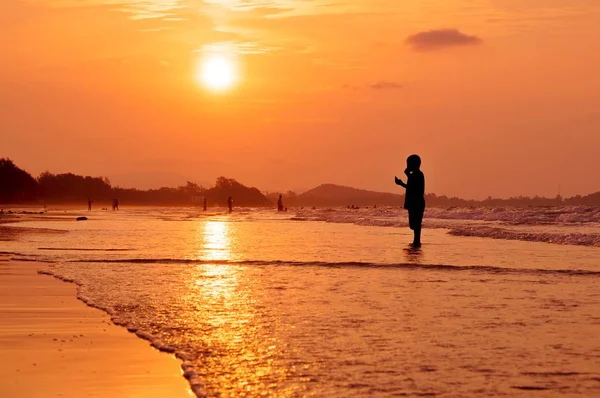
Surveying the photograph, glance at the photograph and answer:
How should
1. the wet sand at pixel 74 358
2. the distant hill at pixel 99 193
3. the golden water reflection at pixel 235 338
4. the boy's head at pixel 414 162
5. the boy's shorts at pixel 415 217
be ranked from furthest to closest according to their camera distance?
1. the distant hill at pixel 99 193
2. the boy's shorts at pixel 415 217
3. the boy's head at pixel 414 162
4. the golden water reflection at pixel 235 338
5. the wet sand at pixel 74 358

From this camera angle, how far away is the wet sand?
6.03 m

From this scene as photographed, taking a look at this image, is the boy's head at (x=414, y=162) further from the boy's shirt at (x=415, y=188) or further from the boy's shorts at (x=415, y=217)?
the boy's shorts at (x=415, y=217)

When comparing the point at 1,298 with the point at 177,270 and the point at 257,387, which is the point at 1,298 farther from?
the point at 257,387

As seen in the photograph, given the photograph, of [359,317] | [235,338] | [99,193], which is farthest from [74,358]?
A: [99,193]

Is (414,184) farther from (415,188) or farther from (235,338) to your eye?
(235,338)

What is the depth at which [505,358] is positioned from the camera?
704 centimetres

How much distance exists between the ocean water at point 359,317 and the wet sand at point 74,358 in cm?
25

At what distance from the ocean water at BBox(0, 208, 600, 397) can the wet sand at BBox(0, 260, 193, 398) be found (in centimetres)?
25

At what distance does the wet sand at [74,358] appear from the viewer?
603cm

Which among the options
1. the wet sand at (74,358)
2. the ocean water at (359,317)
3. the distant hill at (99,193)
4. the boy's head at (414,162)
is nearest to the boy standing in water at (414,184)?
the boy's head at (414,162)

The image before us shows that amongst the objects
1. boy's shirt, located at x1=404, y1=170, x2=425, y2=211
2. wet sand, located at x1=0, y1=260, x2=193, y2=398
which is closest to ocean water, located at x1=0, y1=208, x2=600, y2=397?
wet sand, located at x1=0, y1=260, x2=193, y2=398

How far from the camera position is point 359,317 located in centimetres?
925

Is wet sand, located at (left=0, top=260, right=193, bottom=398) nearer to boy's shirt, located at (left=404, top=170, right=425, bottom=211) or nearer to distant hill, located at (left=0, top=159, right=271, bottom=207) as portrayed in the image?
boy's shirt, located at (left=404, top=170, right=425, bottom=211)

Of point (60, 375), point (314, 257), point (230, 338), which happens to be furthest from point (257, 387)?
point (314, 257)
